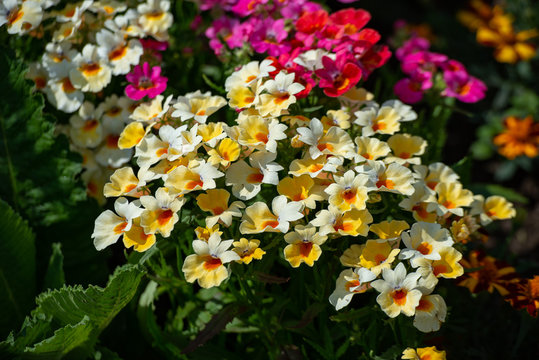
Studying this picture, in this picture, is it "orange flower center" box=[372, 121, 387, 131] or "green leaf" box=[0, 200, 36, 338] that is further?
"green leaf" box=[0, 200, 36, 338]

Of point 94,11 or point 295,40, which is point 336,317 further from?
point 94,11

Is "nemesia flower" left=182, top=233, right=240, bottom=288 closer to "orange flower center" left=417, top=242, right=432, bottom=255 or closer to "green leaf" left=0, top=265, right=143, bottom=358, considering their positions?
"green leaf" left=0, top=265, right=143, bottom=358

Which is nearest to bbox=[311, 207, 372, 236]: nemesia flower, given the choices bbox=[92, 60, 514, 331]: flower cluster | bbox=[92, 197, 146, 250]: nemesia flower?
bbox=[92, 60, 514, 331]: flower cluster

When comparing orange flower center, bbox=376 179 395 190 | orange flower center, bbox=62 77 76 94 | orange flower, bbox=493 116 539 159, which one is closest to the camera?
orange flower center, bbox=376 179 395 190

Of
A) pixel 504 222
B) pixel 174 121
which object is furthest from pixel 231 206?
pixel 504 222

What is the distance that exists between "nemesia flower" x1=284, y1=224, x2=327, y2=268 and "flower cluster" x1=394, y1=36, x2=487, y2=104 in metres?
0.60

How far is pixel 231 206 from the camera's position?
1163 millimetres

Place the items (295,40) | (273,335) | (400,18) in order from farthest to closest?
1. (400,18)
2. (295,40)
3. (273,335)

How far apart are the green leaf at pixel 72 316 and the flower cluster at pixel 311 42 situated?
56cm

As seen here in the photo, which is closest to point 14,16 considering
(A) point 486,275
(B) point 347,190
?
(B) point 347,190

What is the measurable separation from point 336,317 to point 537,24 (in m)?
2.10

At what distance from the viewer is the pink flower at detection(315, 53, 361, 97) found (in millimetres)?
1353

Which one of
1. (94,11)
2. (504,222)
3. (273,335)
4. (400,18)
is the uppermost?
(94,11)

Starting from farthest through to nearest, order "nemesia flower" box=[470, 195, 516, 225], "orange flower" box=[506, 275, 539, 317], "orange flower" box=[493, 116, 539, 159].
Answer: "orange flower" box=[493, 116, 539, 159] < "nemesia flower" box=[470, 195, 516, 225] < "orange flower" box=[506, 275, 539, 317]
